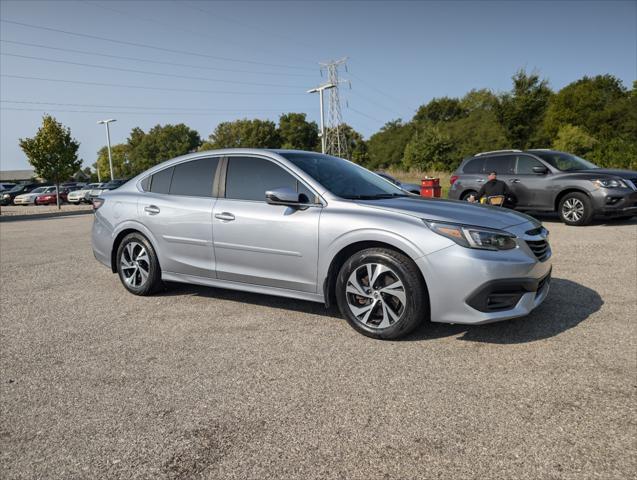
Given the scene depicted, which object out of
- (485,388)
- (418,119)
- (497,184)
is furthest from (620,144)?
(418,119)

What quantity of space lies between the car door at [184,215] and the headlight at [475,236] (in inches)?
91.2

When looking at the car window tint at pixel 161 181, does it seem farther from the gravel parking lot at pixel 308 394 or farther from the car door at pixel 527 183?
the car door at pixel 527 183

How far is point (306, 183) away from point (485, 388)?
90.5 inches

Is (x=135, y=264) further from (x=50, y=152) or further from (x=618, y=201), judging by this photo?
(x=50, y=152)

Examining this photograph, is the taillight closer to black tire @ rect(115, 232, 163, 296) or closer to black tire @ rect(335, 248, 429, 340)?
black tire @ rect(115, 232, 163, 296)

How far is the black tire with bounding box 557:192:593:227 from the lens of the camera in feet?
33.8

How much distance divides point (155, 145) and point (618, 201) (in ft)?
333

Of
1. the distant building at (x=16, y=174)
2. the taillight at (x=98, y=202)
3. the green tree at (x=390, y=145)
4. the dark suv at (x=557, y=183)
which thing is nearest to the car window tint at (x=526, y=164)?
the dark suv at (x=557, y=183)

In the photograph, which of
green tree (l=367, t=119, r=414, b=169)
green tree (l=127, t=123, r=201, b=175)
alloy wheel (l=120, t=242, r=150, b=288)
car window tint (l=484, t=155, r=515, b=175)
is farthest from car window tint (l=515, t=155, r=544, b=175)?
green tree (l=127, t=123, r=201, b=175)

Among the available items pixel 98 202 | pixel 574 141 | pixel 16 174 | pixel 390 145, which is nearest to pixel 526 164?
pixel 98 202

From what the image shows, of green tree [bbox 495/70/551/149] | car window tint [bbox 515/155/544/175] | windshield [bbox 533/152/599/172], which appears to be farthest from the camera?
green tree [bbox 495/70/551/149]

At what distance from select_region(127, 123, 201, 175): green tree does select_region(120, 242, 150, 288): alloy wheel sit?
9673cm

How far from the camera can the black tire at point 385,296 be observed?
12.2 feet

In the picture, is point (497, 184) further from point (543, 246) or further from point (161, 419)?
point (161, 419)
